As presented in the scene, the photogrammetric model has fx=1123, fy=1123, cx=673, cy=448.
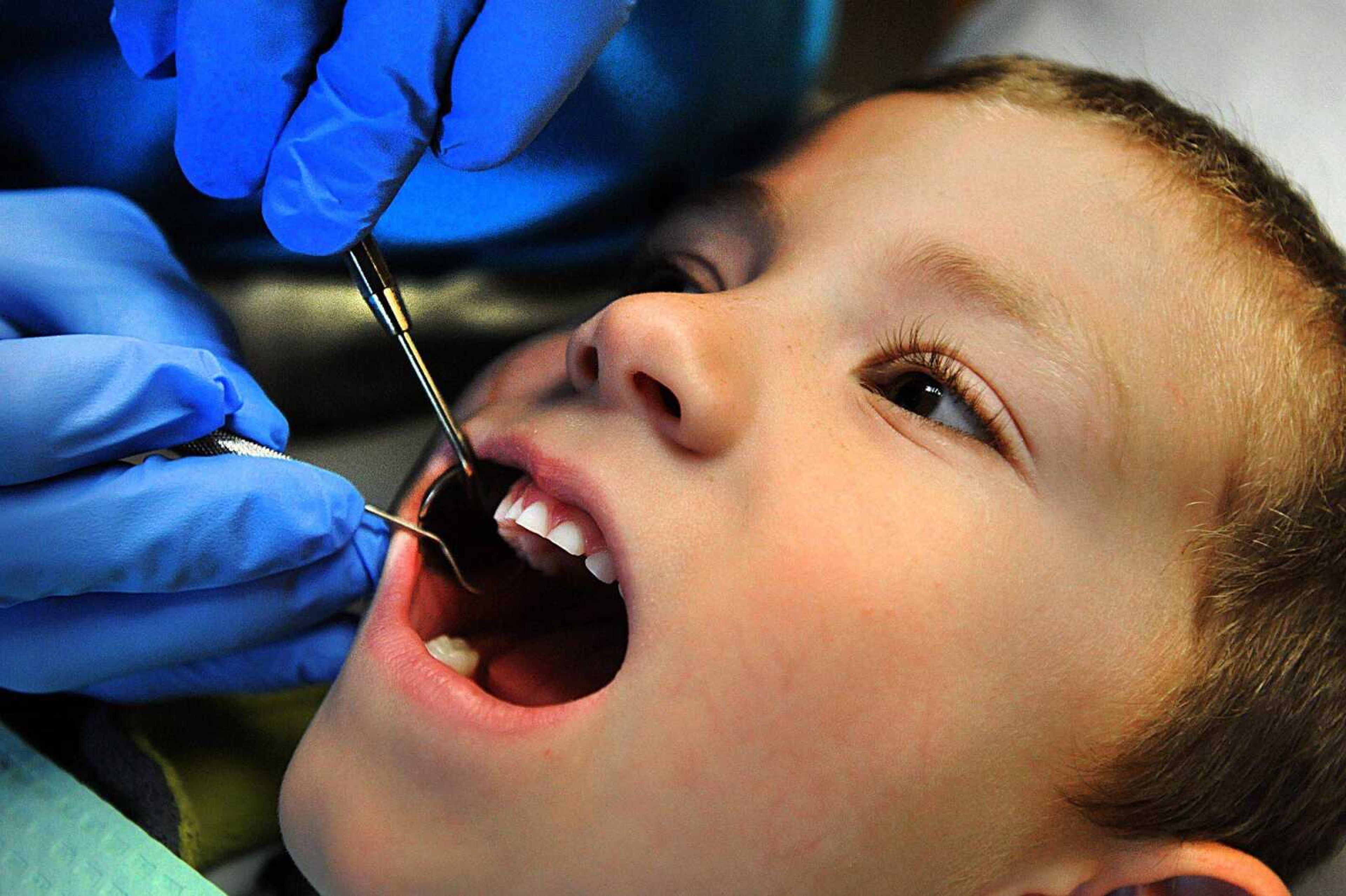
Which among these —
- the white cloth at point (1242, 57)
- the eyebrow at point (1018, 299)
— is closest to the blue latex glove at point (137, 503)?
the eyebrow at point (1018, 299)

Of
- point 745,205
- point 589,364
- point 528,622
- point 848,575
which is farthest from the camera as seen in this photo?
point 528,622

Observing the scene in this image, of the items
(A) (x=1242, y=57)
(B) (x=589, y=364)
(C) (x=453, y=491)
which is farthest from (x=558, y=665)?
(A) (x=1242, y=57)

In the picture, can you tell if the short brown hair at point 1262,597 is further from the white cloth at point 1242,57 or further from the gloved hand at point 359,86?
the white cloth at point 1242,57

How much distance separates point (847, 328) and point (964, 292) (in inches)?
3.7

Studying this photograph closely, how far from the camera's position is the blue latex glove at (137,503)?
83cm

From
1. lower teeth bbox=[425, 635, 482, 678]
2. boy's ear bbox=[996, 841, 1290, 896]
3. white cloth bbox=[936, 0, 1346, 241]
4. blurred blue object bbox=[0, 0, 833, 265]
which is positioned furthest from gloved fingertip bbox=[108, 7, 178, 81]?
white cloth bbox=[936, 0, 1346, 241]

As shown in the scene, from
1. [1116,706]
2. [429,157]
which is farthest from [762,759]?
[429,157]

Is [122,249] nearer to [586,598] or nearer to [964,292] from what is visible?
[586,598]

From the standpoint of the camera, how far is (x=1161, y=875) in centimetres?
90

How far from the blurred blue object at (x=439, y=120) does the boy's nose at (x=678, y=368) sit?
0.60 ft

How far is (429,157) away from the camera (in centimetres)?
120

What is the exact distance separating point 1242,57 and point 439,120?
4.04 ft

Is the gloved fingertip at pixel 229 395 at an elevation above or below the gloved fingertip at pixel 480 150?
below

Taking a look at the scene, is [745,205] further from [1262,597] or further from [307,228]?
[1262,597]
